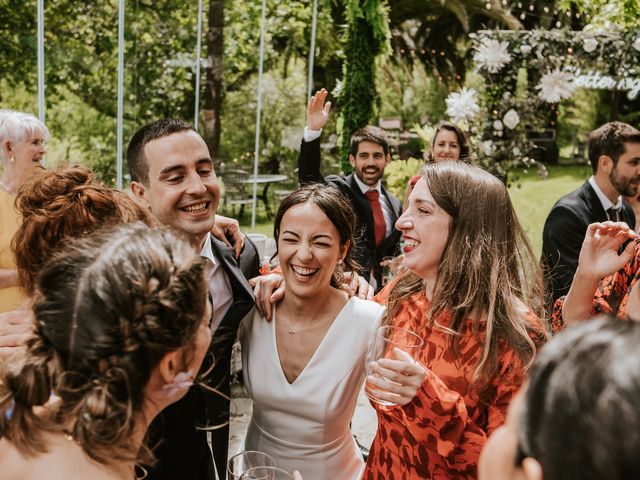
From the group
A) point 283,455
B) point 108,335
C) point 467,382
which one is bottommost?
point 283,455

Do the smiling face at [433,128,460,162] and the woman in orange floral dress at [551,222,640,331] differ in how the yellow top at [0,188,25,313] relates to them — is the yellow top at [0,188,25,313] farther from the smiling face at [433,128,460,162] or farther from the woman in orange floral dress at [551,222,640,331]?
the smiling face at [433,128,460,162]

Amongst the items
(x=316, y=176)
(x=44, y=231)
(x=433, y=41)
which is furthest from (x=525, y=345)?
(x=433, y=41)

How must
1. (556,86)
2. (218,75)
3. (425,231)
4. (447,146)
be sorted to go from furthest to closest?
(218,75) → (556,86) → (447,146) → (425,231)

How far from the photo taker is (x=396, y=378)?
140cm

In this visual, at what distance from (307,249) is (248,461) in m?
0.84

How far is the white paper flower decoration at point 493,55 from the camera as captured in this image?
647 cm

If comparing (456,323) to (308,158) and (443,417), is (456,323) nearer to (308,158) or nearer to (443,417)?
(443,417)

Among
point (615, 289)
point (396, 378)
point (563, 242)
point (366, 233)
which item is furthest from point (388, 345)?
point (366, 233)

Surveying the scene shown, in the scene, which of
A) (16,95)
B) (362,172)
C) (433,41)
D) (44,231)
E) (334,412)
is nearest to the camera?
(44,231)

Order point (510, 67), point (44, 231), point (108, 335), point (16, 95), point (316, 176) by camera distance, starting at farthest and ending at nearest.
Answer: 1. point (16, 95)
2. point (510, 67)
3. point (316, 176)
4. point (44, 231)
5. point (108, 335)

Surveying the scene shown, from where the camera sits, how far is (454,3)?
44.7ft

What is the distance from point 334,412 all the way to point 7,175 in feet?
8.20

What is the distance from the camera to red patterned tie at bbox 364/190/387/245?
4.69 meters

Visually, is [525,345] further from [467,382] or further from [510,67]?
[510,67]
